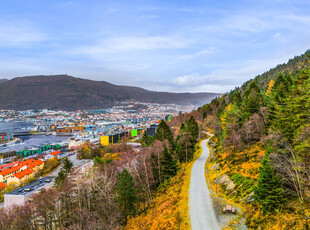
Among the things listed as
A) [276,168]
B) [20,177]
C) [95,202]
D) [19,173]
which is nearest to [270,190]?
[276,168]

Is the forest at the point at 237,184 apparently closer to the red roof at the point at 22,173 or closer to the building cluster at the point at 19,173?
the red roof at the point at 22,173

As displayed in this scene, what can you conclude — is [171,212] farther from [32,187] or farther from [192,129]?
[32,187]

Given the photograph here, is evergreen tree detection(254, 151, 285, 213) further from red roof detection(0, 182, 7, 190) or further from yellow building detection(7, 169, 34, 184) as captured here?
red roof detection(0, 182, 7, 190)

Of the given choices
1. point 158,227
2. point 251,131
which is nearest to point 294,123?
point 251,131

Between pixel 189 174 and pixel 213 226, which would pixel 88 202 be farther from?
pixel 213 226

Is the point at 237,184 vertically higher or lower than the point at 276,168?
lower

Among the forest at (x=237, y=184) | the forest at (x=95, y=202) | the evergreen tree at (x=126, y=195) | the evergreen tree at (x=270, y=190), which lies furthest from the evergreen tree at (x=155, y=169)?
the evergreen tree at (x=270, y=190)
